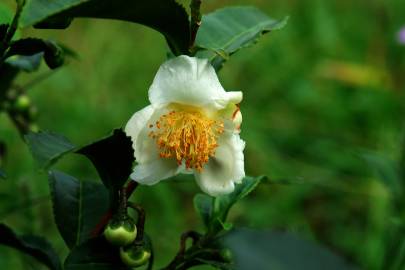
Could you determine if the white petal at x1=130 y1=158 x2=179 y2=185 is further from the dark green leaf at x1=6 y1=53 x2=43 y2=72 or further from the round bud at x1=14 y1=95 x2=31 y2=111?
the round bud at x1=14 y1=95 x2=31 y2=111

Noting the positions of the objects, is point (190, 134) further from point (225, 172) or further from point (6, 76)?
point (6, 76)

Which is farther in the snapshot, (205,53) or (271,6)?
(271,6)

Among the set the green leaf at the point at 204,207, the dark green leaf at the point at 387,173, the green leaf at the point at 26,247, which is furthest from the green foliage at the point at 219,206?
the dark green leaf at the point at 387,173

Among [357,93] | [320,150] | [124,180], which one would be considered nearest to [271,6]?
[357,93]

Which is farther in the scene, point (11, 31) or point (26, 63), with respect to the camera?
point (26, 63)

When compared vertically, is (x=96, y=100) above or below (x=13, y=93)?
below

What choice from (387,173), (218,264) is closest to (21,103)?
(218,264)

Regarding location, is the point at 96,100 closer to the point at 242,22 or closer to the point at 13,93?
the point at 13,93
